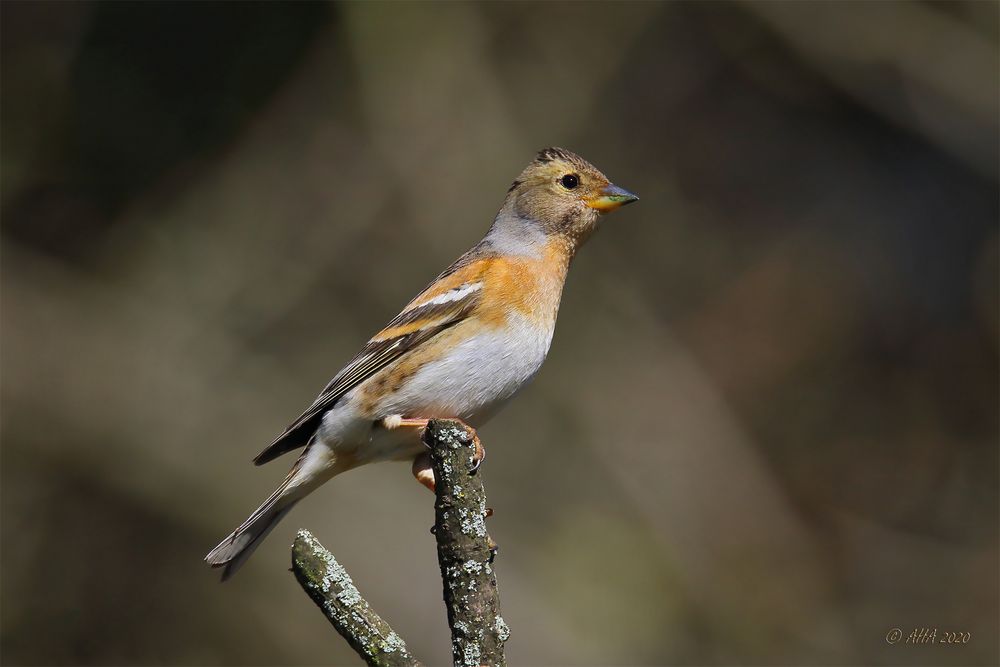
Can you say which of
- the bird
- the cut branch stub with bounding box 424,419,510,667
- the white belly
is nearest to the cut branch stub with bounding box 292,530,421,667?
the cut branch stub with bounding box 424,419,510,667

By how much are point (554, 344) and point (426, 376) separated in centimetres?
579

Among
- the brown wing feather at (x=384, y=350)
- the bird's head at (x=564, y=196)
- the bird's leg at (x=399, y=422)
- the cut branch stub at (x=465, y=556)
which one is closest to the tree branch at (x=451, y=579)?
the cut branch stub at (x=465, y=556)

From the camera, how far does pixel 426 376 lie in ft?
17.2

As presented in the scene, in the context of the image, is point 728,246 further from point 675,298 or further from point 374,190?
point 374,190

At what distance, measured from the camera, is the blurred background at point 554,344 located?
10188mm

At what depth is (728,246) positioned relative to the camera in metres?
12.2

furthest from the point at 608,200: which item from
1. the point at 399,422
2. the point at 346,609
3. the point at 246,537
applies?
the point at 346,609

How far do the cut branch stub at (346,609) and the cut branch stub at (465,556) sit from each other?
25 cm

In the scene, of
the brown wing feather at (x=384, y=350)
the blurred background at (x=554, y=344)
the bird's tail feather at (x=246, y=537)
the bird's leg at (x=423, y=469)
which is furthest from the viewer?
the blurred background at (x=554, y=344)

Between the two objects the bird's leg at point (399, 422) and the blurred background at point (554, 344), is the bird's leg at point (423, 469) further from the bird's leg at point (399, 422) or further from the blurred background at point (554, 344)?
the blurred background at point (554, 344)

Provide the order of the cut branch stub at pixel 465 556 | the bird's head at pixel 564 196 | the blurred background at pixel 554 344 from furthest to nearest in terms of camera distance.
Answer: the blurred background at pixel 554 344 < the bird's head at pixel 564 196 < the cut branch stub at pixel 465 556

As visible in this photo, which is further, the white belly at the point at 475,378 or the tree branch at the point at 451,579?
the white belly at the point at 475,378

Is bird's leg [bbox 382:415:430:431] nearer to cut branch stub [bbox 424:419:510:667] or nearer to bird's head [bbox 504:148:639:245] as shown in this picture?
cut branch stub [bbox 424:419:510:667]

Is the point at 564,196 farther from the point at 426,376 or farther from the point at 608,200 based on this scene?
the point at 426,376
